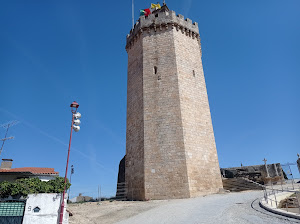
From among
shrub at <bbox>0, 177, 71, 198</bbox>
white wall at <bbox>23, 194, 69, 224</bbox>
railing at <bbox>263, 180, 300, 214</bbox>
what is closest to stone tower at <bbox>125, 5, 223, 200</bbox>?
railing at <bbox>263, 180, 300, 214</bbox>

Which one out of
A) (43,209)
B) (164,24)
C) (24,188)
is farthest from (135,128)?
(43,209)

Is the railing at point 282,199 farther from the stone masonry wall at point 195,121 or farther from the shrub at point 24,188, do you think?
the shrub at point 24,188

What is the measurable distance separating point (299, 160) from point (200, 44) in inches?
507

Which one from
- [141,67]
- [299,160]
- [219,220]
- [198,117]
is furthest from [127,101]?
[299,160]

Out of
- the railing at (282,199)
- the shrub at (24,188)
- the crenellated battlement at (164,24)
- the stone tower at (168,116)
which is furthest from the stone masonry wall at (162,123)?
the shrub at (24,188)

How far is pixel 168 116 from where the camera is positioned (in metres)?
14.6

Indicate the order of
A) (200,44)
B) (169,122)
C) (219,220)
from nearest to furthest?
1. (219,220)
2. (169,122)
3. (200,44)

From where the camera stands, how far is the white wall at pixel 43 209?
723 cm

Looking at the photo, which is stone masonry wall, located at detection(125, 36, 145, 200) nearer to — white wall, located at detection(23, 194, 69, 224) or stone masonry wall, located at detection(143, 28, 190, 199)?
stone masonry wall, located at detection(143, 28, 190, 199)

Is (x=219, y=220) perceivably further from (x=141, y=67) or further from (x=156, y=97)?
(x=141, y=67)

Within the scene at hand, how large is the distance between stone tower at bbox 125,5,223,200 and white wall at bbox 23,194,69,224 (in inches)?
259

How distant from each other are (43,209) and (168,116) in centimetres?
920

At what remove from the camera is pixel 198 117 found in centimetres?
1545

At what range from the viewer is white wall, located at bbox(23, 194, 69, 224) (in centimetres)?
723
